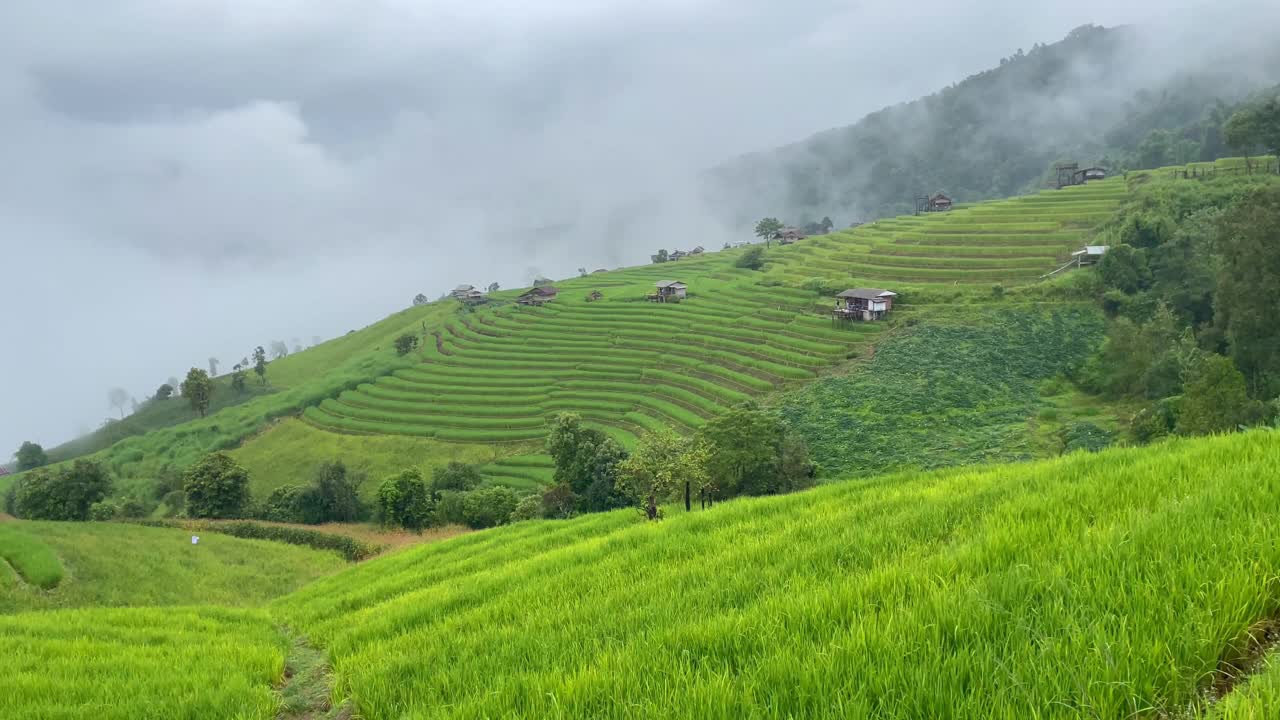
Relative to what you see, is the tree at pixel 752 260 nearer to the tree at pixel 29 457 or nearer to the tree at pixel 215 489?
the tree at pixel 215 489

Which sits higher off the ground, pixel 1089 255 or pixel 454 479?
pixel 1089 255

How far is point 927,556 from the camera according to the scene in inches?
205

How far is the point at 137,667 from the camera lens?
7215 mm

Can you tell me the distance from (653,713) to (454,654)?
116 inches

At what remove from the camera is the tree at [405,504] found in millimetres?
39000

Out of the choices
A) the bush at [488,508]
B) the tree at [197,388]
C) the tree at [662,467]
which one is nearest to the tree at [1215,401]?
the tree at [662,467]

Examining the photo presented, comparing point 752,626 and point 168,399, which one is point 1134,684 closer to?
point 752,626

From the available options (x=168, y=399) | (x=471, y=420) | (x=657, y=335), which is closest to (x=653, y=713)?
(x=471, y=420)

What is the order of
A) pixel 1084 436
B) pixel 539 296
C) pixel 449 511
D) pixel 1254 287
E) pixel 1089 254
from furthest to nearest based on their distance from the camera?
pixel 539 296 < pixel 1089 254 < pixel 449 511 < pixel 1084 436 < pixel 1254 287

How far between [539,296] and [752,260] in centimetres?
3242

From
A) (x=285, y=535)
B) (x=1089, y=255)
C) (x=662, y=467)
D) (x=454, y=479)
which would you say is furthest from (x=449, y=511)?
(x=1089, y=255)

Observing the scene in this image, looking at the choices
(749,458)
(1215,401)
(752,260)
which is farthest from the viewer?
(752,260)

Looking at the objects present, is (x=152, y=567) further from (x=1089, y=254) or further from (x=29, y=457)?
(x=29, y=457)

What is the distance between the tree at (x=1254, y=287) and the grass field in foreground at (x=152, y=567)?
142ft
